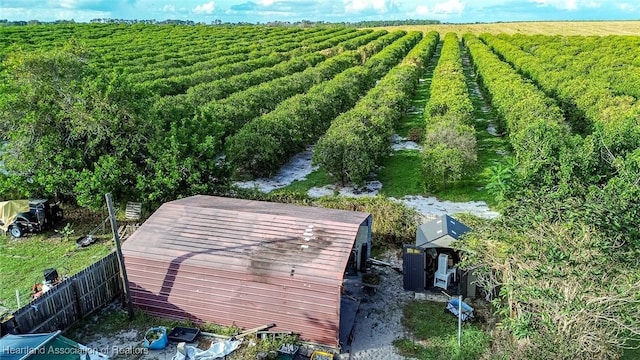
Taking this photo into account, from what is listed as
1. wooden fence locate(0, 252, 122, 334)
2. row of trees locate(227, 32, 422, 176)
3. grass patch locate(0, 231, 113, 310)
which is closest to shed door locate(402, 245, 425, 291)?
wooden fence locate(0, 252, 122, 334)

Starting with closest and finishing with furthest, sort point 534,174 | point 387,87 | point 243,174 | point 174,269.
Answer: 1. point 174,269
2. point 534,174
3. point 243,174
4. point 387,87

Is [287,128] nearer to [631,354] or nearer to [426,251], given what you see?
[426,251]

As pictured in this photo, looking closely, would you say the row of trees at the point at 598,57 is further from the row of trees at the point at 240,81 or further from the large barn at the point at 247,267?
the large barn at the point at 247,267

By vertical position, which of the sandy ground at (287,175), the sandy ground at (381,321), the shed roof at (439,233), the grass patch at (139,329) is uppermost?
the shed roof at (439,233)

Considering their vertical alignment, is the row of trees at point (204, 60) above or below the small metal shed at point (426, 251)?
above

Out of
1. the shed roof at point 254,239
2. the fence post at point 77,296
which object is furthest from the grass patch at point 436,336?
the fence post at point 77,296

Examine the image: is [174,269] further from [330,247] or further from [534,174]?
[534,174]

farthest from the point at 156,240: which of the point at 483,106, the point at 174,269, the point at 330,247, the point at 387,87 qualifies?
the point at 483,106
